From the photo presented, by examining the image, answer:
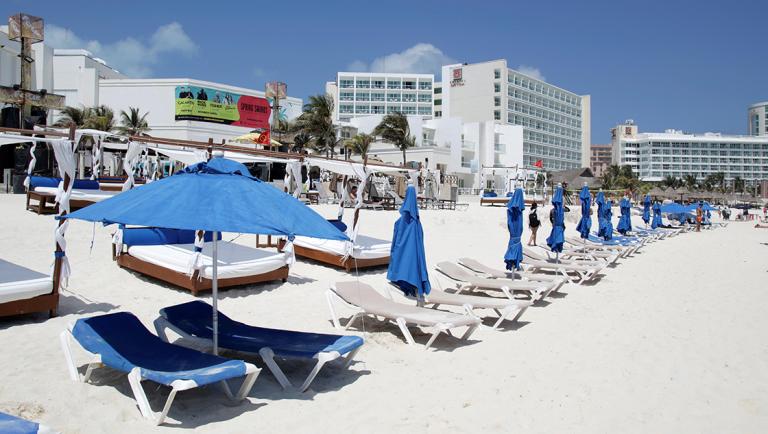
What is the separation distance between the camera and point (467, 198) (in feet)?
143

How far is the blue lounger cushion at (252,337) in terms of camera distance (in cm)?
498

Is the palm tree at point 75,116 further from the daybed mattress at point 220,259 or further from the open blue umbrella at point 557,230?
the open blue umbrella at point 557,230

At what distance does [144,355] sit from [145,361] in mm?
145

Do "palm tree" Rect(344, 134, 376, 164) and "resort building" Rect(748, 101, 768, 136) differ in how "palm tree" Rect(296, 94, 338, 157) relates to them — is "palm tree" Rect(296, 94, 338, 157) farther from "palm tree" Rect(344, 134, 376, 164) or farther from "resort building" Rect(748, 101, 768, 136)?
"resort building" Rect(748, 101, 768, 136)

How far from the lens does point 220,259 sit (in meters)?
8.98

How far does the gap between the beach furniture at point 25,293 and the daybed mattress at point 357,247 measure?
16.9 feet

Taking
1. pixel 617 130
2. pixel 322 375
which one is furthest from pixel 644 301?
pixel 617 130

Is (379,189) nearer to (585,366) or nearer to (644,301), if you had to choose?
(644,301)

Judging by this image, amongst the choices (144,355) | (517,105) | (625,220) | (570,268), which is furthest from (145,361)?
(517,105)

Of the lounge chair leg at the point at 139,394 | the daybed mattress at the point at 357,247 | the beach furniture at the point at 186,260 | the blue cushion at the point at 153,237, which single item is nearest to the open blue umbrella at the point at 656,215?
the daybed mattress at the point at 357,247

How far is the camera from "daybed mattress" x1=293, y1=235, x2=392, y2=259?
36.8ft

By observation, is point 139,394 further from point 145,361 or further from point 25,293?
point 25,293

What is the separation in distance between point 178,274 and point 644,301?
7993 millimetres

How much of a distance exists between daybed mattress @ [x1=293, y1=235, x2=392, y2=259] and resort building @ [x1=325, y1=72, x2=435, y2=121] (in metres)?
77.7
